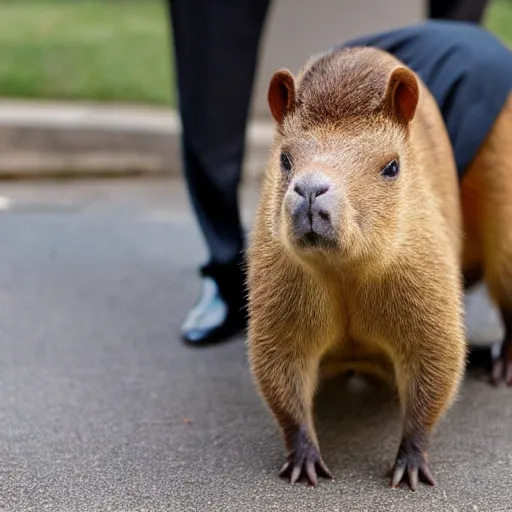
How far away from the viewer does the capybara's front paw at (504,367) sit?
119 inches

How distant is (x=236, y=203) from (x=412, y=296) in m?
1.42

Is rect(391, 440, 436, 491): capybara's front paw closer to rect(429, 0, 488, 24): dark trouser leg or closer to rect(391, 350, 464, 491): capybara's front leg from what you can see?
rect(391, 350, 464, 491): capybara's front leg

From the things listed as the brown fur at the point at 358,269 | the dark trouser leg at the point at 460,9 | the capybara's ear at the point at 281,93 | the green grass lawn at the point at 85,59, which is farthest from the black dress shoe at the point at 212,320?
the green grass lawn at the point at 85,59

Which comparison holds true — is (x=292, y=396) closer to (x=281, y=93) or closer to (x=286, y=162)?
(x=286, y=162)

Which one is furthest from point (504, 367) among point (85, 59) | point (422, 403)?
point (85, 59)

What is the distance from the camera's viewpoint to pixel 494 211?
2.80 metres

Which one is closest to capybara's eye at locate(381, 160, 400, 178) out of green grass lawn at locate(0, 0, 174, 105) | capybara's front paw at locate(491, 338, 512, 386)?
capybara's front paw at locate(491, 338, 512, 386)

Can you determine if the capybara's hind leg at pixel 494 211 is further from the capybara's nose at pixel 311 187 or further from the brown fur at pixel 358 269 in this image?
the capybara's nose at pixel 311 187

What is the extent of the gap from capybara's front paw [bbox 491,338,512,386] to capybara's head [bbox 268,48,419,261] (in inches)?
45.3

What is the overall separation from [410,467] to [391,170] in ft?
2.80

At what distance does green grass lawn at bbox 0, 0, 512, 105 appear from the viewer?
25.6 ft

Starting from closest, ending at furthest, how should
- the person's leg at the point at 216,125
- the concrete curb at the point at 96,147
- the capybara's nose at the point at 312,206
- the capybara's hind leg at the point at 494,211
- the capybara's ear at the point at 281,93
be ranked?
the capybara's nose at the point at 312,206, the capybara's ear at the point at 281,93, the capybara's hind leg at the point at 494,211, the person's leg at the point at 216,125, the concrete curb at the point at 96,147

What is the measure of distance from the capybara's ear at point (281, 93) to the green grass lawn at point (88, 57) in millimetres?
5626

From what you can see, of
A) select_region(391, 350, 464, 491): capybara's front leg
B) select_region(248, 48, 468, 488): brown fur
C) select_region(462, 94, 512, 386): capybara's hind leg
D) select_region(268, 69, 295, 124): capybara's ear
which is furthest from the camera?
select_region(462, 94, 512, 386): capybara's hind leg
